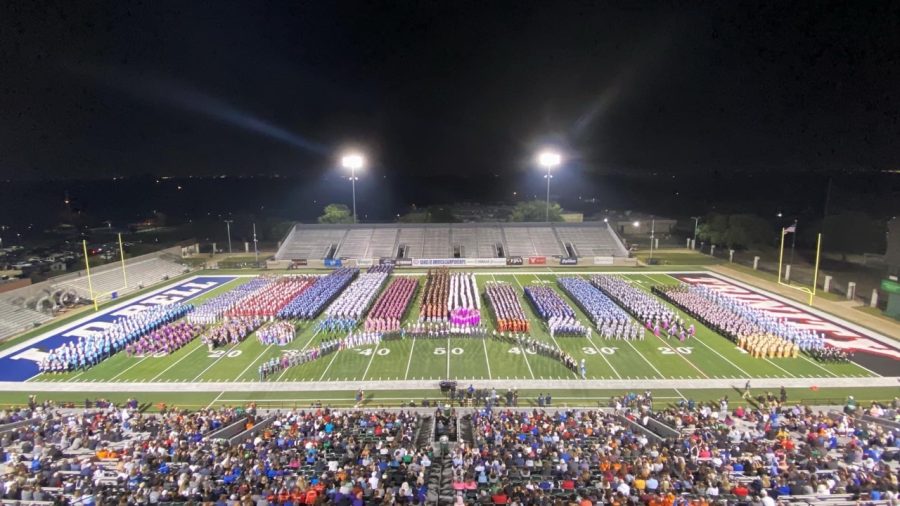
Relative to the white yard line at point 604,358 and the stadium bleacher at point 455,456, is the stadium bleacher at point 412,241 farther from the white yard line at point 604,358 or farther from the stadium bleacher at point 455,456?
the stadium bleacher at point 455,456

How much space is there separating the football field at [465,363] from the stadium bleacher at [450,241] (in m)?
22.3

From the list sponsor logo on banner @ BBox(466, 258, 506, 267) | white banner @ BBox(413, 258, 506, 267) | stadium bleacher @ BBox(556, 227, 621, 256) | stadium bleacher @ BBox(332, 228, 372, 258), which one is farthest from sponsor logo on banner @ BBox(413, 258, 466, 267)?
stadium bleacher @ BBox(556, 227, 621, 256)

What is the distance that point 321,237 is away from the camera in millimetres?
48562

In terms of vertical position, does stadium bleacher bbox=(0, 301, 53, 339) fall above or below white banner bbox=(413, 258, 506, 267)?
below

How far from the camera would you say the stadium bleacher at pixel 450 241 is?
4531cm

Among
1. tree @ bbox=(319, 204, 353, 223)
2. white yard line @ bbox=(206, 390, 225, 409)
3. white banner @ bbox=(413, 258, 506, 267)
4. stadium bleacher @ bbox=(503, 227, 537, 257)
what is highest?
tree @ bbox=(319, 204, 353, 223)

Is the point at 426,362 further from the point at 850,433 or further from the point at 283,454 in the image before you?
the point at 850,433

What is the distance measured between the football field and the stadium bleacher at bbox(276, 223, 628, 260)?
22.3 meters

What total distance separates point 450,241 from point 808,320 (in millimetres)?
30316

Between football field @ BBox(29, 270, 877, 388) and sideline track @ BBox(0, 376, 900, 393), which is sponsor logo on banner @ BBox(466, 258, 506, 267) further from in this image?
sideline track @ BBox(0, 376, 900, 393)

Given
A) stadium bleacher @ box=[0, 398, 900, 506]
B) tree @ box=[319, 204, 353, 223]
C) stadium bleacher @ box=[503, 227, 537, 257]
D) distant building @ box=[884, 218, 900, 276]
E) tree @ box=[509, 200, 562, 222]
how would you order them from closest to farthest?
1. stadium bleacher @ box=[0, 398, 900, 506]
2. distant building @ box=[884, 218, 900, 276]
3. stadium bleacher @ box=[503, 227, 537, 257]
4. tree @ box=[319, 204, 353, 223]
5. tree @ box=[509, 200, 562, 222]

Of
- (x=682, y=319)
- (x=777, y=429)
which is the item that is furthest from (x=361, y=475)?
(x=682, y=319)

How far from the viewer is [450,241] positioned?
47500mm

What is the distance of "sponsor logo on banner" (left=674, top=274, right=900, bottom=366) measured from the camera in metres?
21.4
